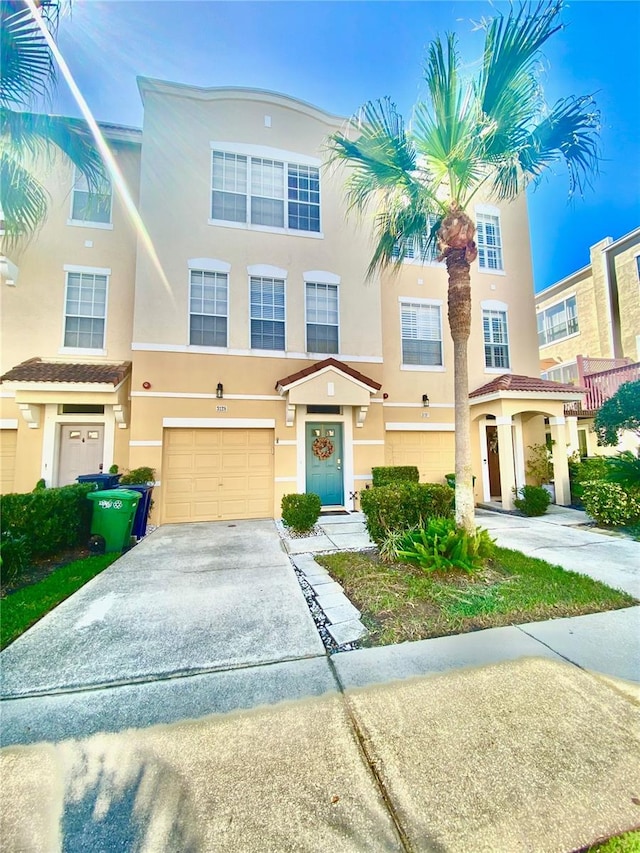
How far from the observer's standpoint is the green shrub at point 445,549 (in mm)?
5094

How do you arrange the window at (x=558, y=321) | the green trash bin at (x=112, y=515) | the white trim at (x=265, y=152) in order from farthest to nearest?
the window at (x=558, y=321) → the white trim at (x=265, y=152) → the green trash bin at (x=112, y=515)

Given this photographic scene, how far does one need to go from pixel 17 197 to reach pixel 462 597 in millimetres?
9239

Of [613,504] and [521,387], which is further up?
[521,387]

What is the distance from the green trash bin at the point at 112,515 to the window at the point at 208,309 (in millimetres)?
4734

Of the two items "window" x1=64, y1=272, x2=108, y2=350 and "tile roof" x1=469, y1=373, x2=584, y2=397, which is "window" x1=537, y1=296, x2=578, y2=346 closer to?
"tile roof" x1=469, y1=373, x2=584, y2=397

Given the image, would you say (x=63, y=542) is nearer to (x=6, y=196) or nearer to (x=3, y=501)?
(x=3, y=501)

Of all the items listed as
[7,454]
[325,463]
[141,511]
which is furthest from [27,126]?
[325,463]

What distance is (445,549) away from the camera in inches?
204

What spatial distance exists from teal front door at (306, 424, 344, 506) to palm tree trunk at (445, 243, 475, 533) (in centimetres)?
513

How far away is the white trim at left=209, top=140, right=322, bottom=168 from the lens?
1035 cm

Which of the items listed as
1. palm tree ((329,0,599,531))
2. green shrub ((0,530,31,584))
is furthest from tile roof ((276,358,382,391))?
green shrub ((0,530,31,584))

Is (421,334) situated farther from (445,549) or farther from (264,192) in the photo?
(445,549)

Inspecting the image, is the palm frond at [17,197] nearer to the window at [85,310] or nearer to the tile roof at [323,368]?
the window at [85,310]

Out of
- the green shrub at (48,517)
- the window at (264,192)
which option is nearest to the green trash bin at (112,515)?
the green shrub at (48,517)
